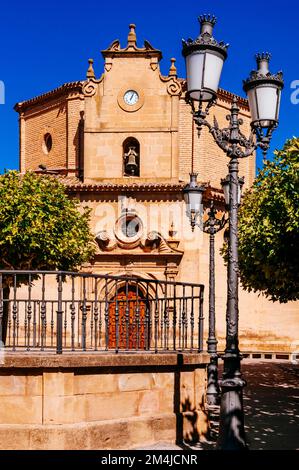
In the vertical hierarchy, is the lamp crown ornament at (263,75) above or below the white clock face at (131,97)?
below

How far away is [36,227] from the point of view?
20.2 m

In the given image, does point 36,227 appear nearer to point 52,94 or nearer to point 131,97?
point 131,97

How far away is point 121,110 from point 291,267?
1551 centimetres

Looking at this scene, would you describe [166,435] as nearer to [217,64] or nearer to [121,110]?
[217,64]

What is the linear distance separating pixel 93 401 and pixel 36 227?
1125 cm

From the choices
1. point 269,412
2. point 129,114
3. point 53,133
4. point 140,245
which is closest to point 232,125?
point 269,412

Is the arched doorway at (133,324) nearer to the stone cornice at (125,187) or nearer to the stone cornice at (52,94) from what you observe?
the stone cornice at (125,187)

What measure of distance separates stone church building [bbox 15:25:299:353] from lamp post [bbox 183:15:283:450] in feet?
59.4

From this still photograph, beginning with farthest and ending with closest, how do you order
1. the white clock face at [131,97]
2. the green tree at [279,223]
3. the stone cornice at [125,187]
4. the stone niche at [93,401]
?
1. the white clock face at [131,97]
2. the stone cornice at [125,187]
3. the green tree at [279,223]
4. the stone niche at [93,401]

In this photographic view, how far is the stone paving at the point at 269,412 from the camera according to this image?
10.6 metres

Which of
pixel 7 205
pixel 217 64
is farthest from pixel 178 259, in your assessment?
pixel 217 64

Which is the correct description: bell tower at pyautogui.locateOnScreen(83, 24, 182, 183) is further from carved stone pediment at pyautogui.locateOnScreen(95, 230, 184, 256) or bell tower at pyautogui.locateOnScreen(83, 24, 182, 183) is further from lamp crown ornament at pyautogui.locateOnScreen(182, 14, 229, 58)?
lamp crown ornament at pyautogui.locateOnScreen(182, 14, 229, 58)

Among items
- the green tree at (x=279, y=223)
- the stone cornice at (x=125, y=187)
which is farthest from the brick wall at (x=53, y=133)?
the green tree at (x=279, y=223)

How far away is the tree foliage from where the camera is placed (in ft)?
66.1
